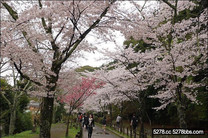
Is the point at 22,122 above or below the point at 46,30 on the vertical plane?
below

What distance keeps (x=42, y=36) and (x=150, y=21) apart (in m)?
5.95

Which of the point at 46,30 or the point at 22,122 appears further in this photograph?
the point at 22,122

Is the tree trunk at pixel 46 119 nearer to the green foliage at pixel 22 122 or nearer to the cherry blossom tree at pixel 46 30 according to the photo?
the cherry blossom tree at pixel 46 30

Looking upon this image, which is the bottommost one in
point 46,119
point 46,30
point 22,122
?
point 22,122

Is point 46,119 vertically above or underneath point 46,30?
underneath

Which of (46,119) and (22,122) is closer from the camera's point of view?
(46,119)

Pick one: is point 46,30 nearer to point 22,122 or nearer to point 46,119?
point 46,119

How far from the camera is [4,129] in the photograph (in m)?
15.7

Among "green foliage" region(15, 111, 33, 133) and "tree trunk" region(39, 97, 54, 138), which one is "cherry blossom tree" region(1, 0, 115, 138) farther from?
"green foliage" region(15, 111, 33, 133)

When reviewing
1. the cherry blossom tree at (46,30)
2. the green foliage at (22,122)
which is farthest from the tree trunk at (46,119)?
the green foliage at (22,122)

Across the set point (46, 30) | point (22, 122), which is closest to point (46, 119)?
point (46, 30)

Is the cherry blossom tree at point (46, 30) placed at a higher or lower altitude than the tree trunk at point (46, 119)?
higher

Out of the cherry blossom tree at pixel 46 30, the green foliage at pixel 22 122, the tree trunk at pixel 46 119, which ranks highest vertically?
the cherry blossom tree at pixel 46 30

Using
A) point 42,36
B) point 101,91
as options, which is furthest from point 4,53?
point 101,91
